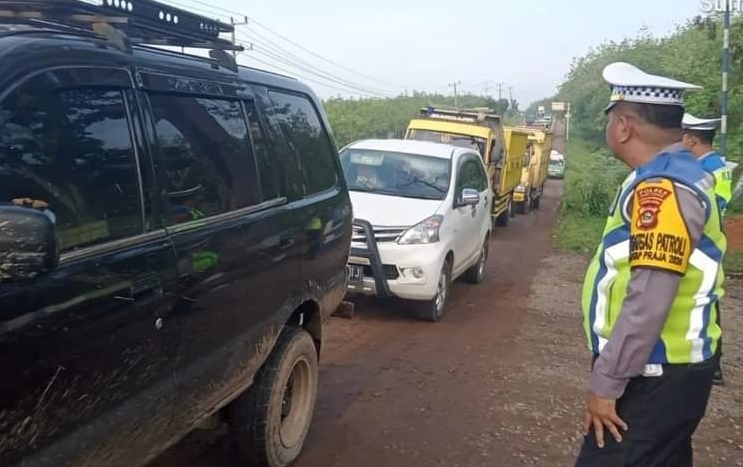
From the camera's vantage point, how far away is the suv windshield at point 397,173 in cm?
854

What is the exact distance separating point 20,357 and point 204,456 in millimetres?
2357

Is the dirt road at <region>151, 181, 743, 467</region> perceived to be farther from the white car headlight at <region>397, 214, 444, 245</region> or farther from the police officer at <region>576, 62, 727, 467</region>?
the police officer at <region>576, 62, 727, 467</region>

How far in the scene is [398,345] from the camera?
6.94 meters

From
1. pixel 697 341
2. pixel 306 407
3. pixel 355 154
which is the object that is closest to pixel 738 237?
pixel 355 154

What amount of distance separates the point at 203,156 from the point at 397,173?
222 inches

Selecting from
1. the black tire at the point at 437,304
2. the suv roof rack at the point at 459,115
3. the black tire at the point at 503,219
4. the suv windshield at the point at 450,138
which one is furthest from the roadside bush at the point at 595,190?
the black tire at the point at 437,304

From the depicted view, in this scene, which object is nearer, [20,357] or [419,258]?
[20,357]

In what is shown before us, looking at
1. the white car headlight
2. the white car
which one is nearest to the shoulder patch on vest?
the white car

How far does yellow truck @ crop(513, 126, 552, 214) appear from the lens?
22.0m

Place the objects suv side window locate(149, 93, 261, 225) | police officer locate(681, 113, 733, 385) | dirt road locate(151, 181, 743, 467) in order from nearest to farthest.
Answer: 1. suv side window locate(149, 93, 261, 225)
2. dirt road locate(151, 181, 743, 467)
3. police officer locate(681, 113, 733, 385)

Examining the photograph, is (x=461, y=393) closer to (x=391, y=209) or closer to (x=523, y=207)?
(x=391, y=209)

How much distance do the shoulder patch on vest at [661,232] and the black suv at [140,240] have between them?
163cm

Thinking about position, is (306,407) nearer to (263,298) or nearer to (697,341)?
(263,298)

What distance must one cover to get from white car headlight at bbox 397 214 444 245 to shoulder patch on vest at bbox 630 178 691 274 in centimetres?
525
